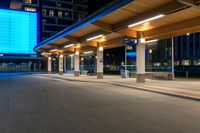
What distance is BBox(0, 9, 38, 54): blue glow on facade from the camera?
8819cm

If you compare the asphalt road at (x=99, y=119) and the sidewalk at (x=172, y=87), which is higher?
the sidewalk at (x=172, y=87)

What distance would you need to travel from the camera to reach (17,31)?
9069 centimetres

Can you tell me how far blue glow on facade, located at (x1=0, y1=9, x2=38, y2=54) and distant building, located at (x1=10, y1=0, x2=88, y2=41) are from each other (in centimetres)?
548

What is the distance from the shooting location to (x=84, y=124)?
766 centimetres

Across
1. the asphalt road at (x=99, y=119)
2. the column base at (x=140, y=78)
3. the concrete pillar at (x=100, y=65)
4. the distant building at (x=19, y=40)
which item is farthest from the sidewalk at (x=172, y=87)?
the distant building at (x=19, y=40)

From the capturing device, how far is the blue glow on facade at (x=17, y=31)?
88.2 metres

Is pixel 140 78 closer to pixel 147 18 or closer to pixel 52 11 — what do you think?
pixel 147 18

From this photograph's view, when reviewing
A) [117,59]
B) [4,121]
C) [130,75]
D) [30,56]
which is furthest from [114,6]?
[30,56]

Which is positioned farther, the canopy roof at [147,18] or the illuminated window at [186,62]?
the illuminated window at [186,62]

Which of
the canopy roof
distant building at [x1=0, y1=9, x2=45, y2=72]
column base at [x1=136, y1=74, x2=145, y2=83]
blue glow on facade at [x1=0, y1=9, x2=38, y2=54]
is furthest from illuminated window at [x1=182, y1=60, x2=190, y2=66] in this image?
blue glow on facade at [x1=0, y1=9, x2=38, y2=54]

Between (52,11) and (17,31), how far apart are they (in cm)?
1743

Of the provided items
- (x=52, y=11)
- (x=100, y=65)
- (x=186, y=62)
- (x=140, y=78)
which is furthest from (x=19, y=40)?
(x=140, y=78)

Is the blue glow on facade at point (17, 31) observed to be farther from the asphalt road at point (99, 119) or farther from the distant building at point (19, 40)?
the asphalt road at point (99, 119)

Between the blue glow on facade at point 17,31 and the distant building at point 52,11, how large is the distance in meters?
5.48
